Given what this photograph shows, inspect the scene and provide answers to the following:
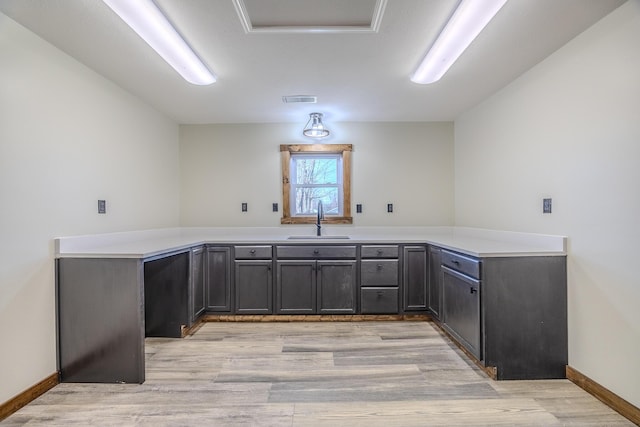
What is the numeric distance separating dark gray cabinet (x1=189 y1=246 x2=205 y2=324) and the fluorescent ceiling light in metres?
1.58

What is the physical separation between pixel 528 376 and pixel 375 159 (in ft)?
8.48

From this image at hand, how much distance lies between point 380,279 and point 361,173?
1325 millimetres

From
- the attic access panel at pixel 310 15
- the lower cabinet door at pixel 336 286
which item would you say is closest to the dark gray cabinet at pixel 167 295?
the lower cabinet door at pixel 336 286

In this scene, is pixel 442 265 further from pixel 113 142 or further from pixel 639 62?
pixel 113 142

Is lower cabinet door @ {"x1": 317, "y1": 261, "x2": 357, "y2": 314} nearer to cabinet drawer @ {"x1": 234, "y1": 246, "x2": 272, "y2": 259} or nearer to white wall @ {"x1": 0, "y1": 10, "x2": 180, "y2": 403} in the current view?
cabinet drawer @ {"x1": 234, "y1": 246, "x2": 272, "y2": 259}

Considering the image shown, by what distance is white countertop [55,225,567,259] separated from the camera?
7.18ft

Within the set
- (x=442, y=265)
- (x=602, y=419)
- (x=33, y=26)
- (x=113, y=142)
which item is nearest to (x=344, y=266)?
(x=442, y=265)

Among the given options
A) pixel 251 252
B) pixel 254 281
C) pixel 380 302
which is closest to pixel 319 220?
pixel 251 252

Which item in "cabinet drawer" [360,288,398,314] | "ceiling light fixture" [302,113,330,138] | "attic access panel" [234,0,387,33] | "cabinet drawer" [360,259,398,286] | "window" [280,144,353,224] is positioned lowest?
"cabinet drawer" [360,288,398,314]

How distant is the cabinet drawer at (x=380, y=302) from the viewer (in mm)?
3277

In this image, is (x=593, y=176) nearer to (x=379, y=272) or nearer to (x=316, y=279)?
(x=379, y=272)

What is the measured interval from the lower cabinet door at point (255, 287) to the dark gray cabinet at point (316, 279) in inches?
4.1

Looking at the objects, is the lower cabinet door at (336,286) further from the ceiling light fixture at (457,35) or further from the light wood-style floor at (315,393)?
the ceiling light fixture at (457,35)

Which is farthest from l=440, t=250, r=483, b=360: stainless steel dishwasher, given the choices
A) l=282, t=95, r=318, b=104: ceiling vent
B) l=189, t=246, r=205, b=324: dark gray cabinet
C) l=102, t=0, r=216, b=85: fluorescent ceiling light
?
l=102, t=0, r=216, b=85: fluorescent ceiling light
